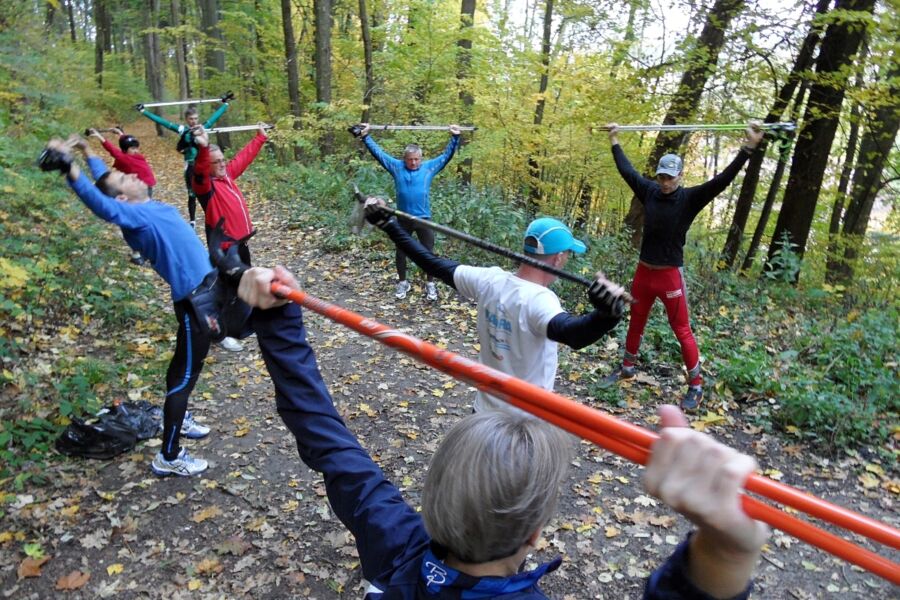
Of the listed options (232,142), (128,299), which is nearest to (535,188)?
(128,299)

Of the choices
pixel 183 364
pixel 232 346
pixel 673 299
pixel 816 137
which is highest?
pixel 816 137

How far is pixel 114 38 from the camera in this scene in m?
40.5

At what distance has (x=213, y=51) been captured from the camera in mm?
23984

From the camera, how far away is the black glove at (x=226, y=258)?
2.17 m

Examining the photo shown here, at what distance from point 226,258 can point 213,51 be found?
85.1 feet

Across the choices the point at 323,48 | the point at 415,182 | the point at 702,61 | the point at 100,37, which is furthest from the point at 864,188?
the point at 100,37

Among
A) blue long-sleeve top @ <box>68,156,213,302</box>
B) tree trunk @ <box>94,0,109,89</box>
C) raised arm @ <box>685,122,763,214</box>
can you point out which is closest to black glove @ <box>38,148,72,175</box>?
blue long-sleeve top @ <box>68,156,213,302</box>

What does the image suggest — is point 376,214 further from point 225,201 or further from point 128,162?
point 128,162

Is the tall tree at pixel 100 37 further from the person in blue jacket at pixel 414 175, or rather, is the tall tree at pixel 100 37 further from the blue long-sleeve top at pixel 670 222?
the blue long-sleeve top at pixel 670 222

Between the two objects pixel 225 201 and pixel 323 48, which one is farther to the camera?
pixel 323 48

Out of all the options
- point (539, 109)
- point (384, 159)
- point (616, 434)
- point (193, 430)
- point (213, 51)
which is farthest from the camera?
point (213, 51)

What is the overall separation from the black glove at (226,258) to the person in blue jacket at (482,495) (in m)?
0.13

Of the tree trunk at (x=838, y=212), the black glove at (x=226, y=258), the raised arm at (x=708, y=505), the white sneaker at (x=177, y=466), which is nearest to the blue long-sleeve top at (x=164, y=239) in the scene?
the white sneaker at (x=177, y=466)

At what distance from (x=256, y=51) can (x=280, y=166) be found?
7109 mm
